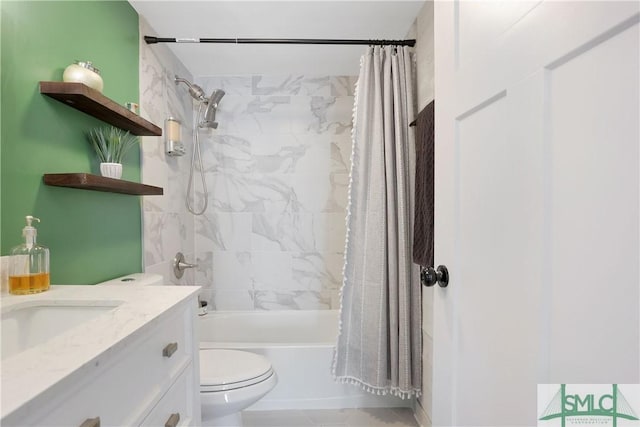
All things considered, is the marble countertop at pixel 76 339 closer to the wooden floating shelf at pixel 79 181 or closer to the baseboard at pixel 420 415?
the wooden floating shelf at pixel 79 181

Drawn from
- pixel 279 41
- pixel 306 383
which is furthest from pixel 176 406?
pixel 279 41

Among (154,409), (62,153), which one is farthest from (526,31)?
(62,153)

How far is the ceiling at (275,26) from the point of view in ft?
5.33

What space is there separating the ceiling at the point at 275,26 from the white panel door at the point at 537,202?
0.89 metres

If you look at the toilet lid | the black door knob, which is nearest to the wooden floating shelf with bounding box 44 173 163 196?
the toilet lid

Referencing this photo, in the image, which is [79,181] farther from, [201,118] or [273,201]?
[273,201]

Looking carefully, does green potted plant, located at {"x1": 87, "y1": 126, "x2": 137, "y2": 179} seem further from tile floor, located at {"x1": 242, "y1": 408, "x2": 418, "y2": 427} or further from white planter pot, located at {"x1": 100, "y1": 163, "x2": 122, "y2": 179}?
tile floor, located at {"x1": 242, "y1": 408, "x2": 418, "y2": 427}

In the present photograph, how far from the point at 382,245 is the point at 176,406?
1.14 meters

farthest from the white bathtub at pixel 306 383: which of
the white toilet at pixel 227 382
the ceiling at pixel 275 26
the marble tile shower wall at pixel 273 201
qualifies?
the ceiling at pixel 275 26

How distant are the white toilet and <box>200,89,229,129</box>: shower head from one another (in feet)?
3.79

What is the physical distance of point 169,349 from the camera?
862 millimetres

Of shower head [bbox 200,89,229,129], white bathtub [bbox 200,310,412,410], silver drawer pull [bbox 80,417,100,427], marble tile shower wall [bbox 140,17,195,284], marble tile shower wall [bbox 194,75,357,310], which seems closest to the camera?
silver drawer pull [bbox 80,417,100,427]

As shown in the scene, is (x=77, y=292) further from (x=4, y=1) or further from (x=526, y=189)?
(x=526, y=189)

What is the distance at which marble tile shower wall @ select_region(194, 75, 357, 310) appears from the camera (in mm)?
2473
